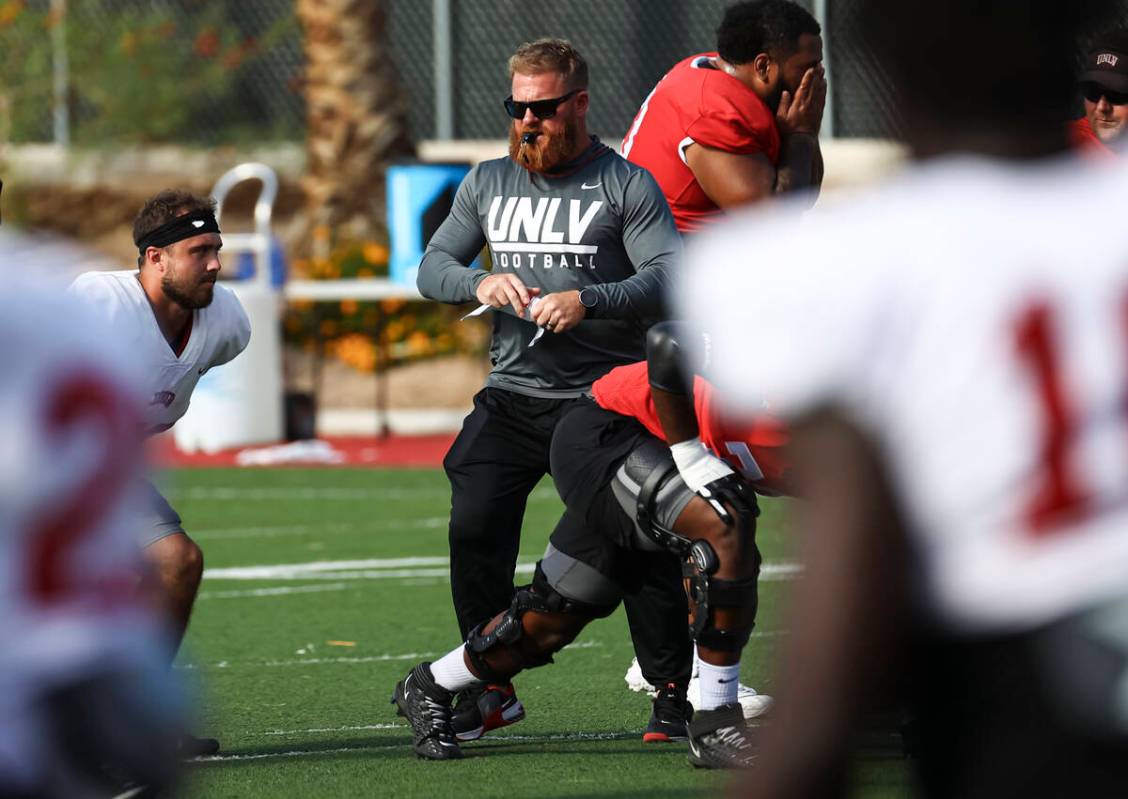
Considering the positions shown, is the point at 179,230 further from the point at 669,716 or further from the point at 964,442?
the point at 964,442

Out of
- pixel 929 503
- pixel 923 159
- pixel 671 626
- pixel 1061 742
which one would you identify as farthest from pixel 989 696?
pixel 671 626

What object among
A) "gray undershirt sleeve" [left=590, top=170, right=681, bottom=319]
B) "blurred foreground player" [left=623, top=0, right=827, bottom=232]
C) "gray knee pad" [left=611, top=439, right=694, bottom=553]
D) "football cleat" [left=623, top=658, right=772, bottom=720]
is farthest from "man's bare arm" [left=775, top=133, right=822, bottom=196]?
"football cleat" [left=623, top=658, right=772, bottom=720]

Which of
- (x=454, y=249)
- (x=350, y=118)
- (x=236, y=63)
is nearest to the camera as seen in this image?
(x=454, y=249)

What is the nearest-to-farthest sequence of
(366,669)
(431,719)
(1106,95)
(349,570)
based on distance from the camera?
(431,719), (366,669), (1106,95), (349,570)

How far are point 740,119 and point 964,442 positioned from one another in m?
4.80

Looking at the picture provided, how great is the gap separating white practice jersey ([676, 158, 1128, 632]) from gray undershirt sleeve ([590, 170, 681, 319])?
4.37 meters

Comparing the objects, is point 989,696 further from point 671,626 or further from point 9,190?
point 9,190

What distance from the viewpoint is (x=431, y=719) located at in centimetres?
615

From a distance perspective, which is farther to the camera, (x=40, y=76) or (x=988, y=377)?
(x=40, y=76)

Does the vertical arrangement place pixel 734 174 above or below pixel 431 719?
above

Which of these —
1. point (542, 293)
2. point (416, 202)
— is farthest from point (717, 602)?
point (416, 202)

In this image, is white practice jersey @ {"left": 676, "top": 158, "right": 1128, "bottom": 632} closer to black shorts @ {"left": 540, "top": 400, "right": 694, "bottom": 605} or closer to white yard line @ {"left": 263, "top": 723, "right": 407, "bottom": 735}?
black shorts @ {"left": 540, "top": 400, "right": 694, "bottom": 605}

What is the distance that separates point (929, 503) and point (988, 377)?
13 centimetres

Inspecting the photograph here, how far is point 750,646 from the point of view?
7.89 meters
